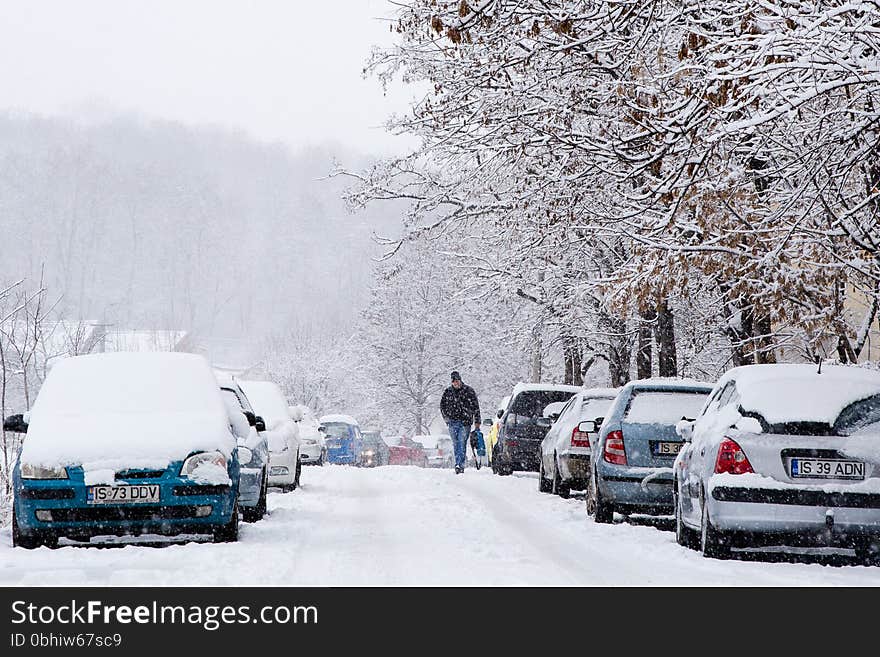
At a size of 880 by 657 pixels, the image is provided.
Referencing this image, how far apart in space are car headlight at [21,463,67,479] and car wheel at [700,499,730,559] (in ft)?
16.5

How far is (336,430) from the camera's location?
40.0 metres

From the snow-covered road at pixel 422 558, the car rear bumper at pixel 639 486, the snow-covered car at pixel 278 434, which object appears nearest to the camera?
the snow-covered road at pixel 422 558

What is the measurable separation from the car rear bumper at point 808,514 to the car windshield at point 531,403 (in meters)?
13.3

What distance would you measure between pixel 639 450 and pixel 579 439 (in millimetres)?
3544

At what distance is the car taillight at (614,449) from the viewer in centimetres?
1272

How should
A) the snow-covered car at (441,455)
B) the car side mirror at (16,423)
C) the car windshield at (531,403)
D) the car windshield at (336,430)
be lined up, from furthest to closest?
1. the snow-covered car at (441,455)
2. the car windshield at (336,430)
3. the car windshield at (531,403)
4. the car side mirror at (16,423)

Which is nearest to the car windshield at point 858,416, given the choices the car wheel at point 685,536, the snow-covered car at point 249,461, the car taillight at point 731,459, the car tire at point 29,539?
the car taillight at point 731,459

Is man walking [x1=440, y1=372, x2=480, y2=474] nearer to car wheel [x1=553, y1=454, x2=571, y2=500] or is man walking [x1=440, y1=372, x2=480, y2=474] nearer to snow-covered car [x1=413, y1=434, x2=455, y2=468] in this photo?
car wheel [x1=553, y1=454, x2=571, y2=500]

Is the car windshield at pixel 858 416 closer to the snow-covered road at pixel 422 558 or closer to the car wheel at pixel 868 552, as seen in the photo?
the car wheel at pixel 868 552

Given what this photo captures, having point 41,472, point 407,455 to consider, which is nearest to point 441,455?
point 407,455

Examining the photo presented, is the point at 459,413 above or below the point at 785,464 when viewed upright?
above

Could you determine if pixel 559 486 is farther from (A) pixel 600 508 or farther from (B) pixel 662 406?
(B) pixel 662 406
